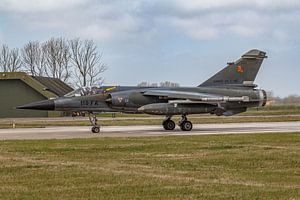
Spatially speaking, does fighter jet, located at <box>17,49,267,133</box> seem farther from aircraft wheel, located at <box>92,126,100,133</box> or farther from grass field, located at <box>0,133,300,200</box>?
grass field, located at <box>0,133,300,200</box>

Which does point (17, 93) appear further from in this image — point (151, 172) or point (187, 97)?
point (151, 172)

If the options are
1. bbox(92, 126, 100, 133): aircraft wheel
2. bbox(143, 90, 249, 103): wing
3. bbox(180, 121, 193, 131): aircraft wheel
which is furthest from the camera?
bbox(180, 121, 193, 131): aircraft wheel

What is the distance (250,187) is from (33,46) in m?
89.1

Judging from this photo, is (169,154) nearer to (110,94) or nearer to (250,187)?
(250,187)

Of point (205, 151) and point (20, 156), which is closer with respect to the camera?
point (20, 156)

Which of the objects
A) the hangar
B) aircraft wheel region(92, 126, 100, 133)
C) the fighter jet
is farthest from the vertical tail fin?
the hangar

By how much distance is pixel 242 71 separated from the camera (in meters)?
30.7

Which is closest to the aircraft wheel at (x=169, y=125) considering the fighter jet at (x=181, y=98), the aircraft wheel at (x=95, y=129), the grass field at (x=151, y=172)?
the fighter jet at (x=181, y=98)

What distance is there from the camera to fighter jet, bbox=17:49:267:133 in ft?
93.4

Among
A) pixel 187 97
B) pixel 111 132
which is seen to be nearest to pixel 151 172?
pixel 111 132

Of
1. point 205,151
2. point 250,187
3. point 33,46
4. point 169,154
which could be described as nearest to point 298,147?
point 205,151

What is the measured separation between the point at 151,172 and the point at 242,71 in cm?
1986

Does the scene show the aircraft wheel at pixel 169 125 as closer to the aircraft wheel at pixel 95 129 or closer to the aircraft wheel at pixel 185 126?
the aircraft wheel at pixel 185 126

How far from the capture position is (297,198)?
8641 mm
